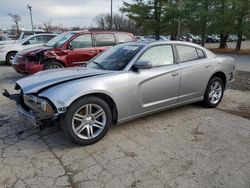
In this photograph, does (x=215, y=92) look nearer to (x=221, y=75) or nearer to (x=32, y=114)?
(x=221, y=75)

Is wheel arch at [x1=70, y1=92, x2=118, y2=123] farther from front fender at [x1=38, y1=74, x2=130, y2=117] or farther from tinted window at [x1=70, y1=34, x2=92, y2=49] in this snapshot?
tinted window at [x1=70, y1=34, x2=92, y2=49]

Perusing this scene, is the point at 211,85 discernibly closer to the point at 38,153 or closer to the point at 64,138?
the point at 64,138

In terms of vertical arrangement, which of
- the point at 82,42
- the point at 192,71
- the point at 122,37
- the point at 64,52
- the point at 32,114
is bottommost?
the point at 32,114

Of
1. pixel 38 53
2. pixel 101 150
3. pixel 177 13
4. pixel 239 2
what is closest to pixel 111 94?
pixel 101 150

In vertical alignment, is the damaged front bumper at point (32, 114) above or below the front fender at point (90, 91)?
below

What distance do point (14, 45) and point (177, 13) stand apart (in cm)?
1550

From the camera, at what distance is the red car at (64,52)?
23.7 ft

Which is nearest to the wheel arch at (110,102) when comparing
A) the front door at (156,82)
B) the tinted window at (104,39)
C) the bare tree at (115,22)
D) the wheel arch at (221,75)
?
the front door at (156,82)

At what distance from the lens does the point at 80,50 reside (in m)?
7.55

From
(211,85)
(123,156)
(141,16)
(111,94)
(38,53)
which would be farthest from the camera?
(141,16)

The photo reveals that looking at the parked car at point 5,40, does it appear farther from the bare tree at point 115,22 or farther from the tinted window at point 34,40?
the bare tree at point 115,22

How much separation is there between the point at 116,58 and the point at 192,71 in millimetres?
1561

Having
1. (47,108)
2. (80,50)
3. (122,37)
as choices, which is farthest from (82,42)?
(47,108)

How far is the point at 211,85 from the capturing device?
498cm
